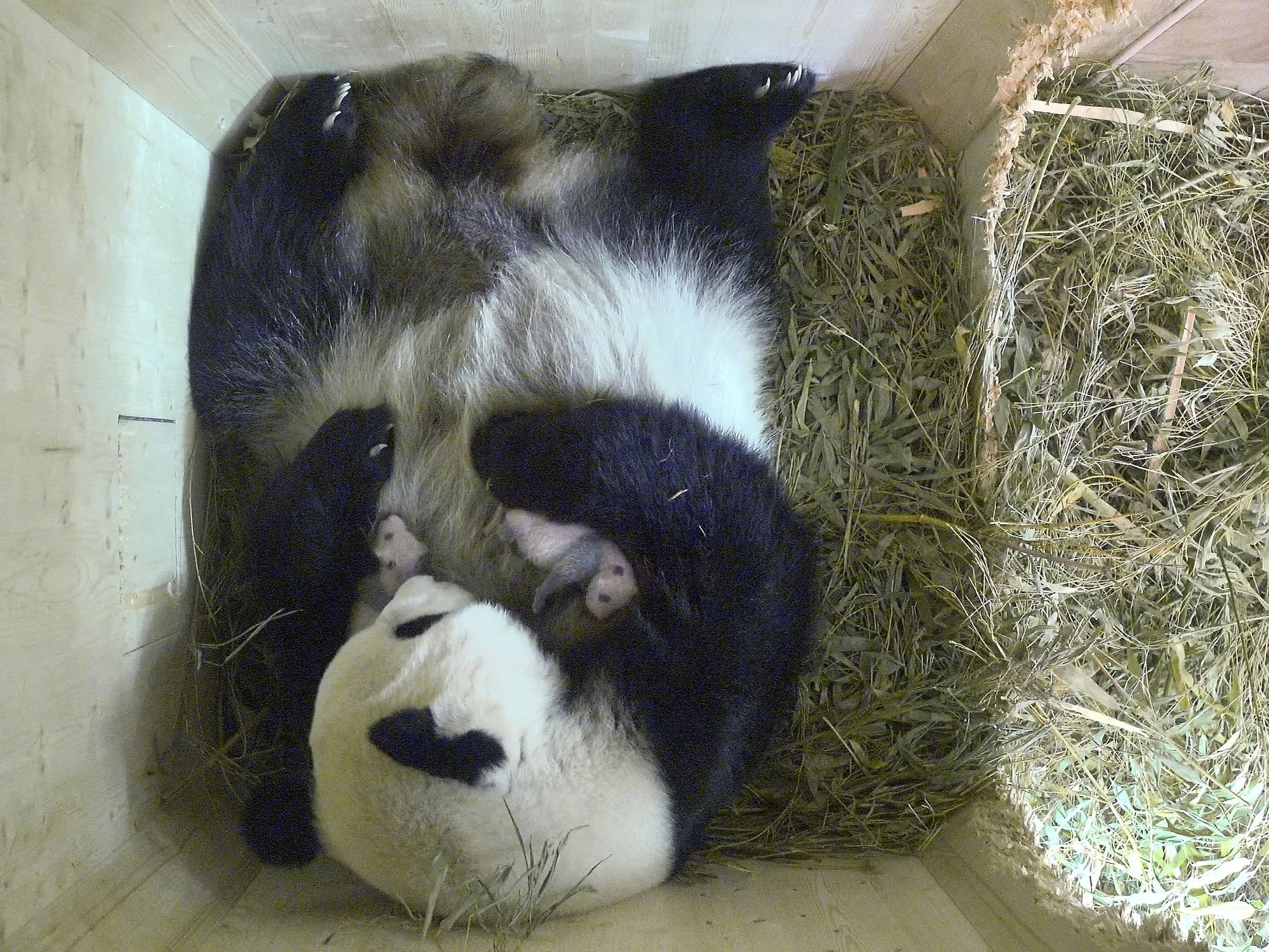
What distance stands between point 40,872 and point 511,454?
1151mm

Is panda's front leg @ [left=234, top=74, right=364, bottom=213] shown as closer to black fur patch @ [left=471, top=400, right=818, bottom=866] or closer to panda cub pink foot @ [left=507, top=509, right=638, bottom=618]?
black fur patch @ [left=471, top=400, right=818, bottom=866]

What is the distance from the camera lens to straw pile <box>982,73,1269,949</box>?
7.13ft

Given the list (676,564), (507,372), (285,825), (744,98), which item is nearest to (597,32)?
(744,98)

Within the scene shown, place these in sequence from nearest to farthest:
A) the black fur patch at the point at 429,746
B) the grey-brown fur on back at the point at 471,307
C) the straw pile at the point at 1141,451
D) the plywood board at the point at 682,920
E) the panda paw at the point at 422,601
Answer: the black fur patch at the point at 429,746 < the plywood board at the point at 682,920 < the panda paw at the point at 422,601 < the grey-brown fur on back at the point at 471,307 < the straw pile at the point at 1141,451

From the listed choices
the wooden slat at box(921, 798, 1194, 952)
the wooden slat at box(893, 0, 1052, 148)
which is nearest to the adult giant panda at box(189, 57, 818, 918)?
the wooden slat at box(893, 0, 1052, 148)

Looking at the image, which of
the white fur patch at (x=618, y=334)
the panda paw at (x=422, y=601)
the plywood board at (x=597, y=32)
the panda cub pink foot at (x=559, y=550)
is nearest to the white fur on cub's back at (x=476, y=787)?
the panda paw at (x=422, y=601)

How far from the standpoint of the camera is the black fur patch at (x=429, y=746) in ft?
5.00

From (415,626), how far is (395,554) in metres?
0.31

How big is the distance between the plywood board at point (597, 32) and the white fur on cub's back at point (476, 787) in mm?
1372

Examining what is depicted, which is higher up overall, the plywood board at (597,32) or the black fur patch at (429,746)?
the plywood board at (597,32)

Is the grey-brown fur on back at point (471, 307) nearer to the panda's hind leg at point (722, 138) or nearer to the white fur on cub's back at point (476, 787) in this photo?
the panda's hind leg at point (722, 138)

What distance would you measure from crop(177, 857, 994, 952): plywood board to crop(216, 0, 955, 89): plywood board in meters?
1.93

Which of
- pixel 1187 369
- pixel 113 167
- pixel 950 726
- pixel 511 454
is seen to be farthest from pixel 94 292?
pixel 1187 369

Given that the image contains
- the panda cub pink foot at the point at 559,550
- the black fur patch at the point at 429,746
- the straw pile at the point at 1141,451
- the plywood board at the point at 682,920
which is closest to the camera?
the black fur patch at the point at 429,746
